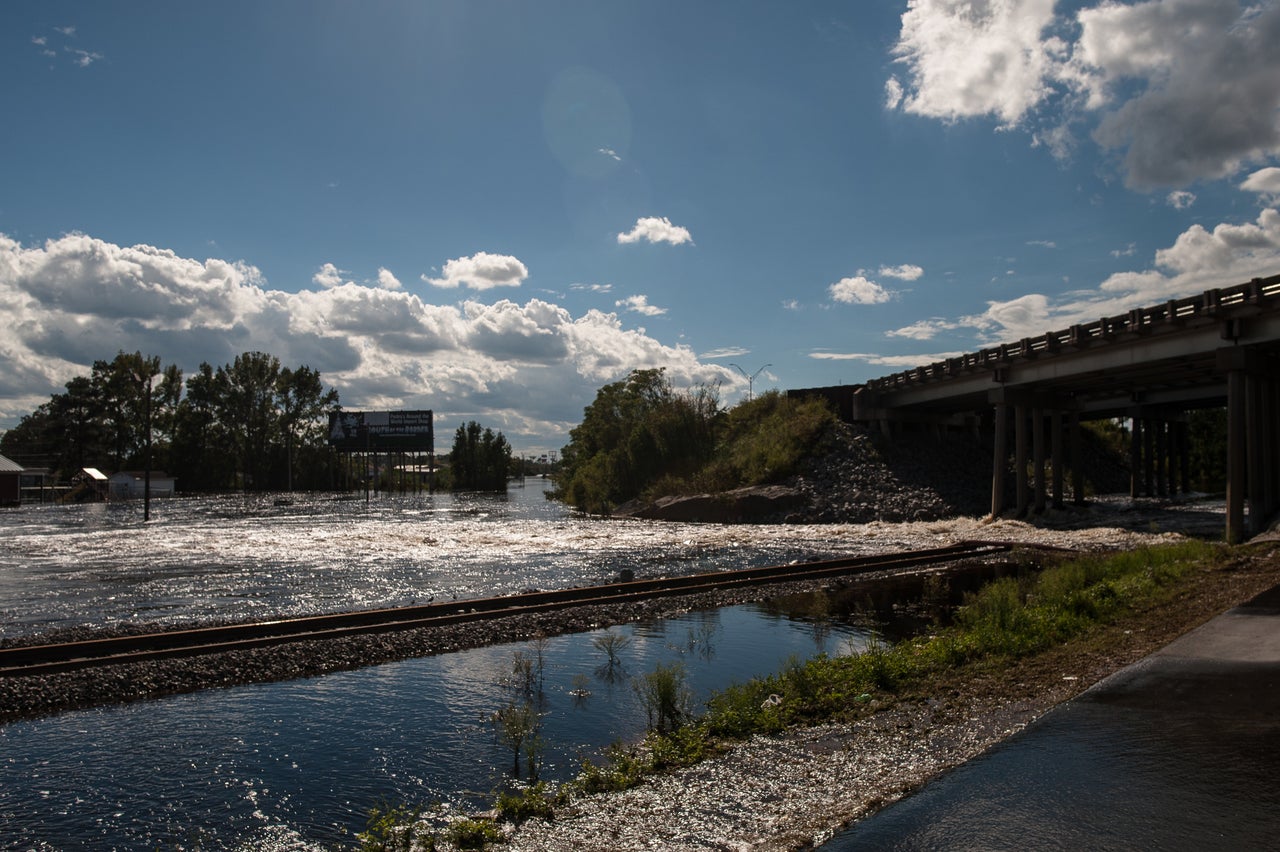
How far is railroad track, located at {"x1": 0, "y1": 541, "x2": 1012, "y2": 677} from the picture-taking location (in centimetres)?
1315

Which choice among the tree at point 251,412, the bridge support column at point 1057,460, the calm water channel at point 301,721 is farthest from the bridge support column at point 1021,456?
the tree at point 251,412

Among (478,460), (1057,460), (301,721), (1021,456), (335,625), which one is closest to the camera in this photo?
(301,721)

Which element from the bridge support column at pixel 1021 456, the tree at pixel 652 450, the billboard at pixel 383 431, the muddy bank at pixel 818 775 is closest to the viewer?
the muddy bank at pixel 818 775

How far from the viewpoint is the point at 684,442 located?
68750 mm

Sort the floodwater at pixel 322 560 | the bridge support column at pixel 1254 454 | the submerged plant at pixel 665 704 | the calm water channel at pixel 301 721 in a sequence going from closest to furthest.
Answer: the calm water channel at pixel 301 721, the submerged plant at pixel 665 704, the floodwater at pixel 322 560, the bridge support column at pixel 1254 454

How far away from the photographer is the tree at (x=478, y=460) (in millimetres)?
171250

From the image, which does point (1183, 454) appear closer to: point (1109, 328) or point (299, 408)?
point (1109, 328)

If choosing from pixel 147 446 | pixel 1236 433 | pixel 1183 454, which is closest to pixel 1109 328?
pixel 1236 433

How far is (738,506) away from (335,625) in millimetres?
38930

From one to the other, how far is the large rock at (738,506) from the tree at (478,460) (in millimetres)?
117320

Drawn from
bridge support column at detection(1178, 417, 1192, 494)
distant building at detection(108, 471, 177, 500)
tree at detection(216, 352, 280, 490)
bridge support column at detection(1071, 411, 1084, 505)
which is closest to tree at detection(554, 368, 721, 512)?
bridge support column at detection(1071, 411, 1084, 505)

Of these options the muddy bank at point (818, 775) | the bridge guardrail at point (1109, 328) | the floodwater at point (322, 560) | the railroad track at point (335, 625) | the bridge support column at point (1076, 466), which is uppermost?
the bridge guardrail at point (1109, 328)

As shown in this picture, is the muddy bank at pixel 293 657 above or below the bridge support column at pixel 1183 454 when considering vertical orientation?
below

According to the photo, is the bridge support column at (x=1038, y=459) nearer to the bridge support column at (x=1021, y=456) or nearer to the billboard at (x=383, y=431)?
the bridge support column at (x=1021, y=456)
